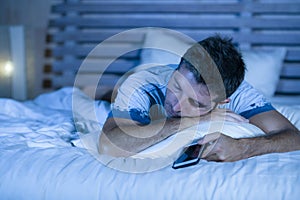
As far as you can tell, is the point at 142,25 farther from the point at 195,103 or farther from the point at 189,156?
the point at 189,156

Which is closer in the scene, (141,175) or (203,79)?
(141,175)

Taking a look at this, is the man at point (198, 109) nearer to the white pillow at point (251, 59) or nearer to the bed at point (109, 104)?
Result: the bed at point (109, 104)

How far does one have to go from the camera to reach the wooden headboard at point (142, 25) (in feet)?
8.16

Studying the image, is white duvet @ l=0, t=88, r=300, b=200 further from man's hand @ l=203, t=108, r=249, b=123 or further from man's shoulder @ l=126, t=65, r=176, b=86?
man's shoulder @ l=126, t=65, r=176, b=86

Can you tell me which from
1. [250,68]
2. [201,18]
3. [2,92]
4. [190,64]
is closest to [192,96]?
[190,64]

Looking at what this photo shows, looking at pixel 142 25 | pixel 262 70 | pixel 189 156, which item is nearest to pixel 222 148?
pixel 189 156

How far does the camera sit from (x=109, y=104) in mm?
1785

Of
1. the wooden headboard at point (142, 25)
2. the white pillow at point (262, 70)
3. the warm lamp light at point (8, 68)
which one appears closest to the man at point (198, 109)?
the white pillow at point (262, 70)

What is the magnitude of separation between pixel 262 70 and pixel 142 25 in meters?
0.89

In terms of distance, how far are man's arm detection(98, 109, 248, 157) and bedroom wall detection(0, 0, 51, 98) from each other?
1.66 metres

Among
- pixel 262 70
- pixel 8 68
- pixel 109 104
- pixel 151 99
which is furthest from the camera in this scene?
pixel 8 68

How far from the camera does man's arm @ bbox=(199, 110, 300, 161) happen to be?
105cm

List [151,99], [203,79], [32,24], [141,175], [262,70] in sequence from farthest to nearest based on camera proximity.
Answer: [32,24]
[262,70]
[151,99]
[203,79]
[141,175]

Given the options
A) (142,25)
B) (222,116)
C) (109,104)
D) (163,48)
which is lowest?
(109,104)
